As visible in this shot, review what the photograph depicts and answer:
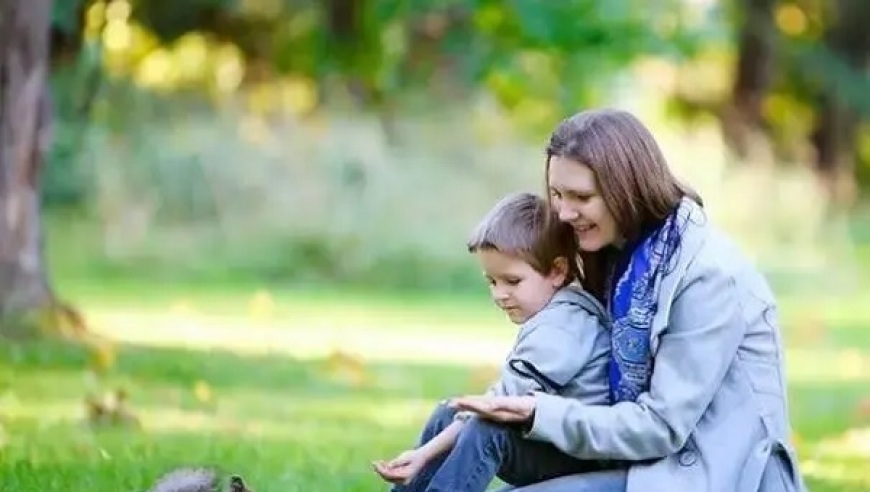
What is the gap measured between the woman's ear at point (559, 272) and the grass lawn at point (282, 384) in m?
1.71

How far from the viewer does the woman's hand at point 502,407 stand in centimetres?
482

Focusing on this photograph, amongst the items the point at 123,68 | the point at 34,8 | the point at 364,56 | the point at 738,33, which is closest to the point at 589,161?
the point at 34,8

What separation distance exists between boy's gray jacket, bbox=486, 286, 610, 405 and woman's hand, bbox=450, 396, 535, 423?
0.47 ft

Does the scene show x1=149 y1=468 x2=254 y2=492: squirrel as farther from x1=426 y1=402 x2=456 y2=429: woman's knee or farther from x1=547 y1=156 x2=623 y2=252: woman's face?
x1=547 y1=156 x2=623 y2=252: woman's face

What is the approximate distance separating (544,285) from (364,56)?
18.0m

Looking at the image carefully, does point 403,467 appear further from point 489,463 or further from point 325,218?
point 325,218

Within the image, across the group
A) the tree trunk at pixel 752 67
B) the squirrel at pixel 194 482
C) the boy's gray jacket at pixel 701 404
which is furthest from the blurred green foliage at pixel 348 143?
the boy's gray jacket at pixel 701 404

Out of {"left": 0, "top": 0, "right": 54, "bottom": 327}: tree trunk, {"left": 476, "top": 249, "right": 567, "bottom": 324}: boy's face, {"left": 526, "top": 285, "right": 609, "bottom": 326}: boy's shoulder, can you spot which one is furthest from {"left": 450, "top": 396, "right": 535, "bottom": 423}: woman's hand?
{"left": 0, "top": 0, "right": 54, "bottom": 327}: tree trunk

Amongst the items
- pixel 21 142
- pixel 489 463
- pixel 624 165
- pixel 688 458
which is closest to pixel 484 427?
pixel 489 463

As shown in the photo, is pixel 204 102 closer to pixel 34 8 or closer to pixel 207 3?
pixel 207 3

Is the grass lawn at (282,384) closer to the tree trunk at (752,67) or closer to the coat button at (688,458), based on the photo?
the coat button at (688,458)

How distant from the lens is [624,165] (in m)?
4.96

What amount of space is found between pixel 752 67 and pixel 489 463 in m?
27.7

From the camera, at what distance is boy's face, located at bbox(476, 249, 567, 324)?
17.3 ft
